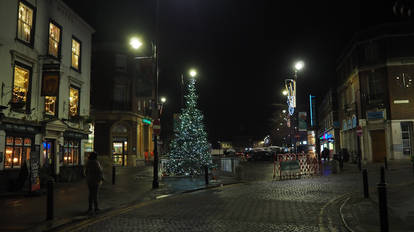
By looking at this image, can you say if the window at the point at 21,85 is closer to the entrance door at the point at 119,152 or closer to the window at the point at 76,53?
the window at the point at 76,53

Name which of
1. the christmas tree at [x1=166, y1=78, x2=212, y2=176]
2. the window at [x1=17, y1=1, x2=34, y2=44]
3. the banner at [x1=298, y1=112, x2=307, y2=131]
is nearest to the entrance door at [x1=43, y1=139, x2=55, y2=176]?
the window at [x1=17, y1=1, x2=34, y2=44]

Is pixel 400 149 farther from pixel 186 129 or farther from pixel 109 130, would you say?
pixel 109 130

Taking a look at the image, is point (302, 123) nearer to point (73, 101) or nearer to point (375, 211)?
point (73, 101)

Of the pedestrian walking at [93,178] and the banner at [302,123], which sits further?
the banner at [302,123]

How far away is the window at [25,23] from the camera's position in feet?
53.8

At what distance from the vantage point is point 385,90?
3158 cm

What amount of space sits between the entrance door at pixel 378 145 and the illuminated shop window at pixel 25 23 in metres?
29.4

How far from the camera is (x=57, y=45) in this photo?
64.9ft

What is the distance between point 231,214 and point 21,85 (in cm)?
1235

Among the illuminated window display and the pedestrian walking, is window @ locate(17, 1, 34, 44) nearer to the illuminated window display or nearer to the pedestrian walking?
the illuminated window display

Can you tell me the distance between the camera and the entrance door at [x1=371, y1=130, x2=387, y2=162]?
3241cm

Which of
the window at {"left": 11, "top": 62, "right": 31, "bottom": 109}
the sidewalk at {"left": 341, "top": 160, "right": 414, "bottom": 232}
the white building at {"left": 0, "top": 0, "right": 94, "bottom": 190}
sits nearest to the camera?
the sidewalk at {"left": 341, "top": 160, "right": 414, "bottom": 232}

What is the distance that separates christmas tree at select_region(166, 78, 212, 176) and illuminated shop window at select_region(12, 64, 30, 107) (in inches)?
376

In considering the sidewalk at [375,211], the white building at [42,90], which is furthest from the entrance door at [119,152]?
the sidewalk at [375,211]
